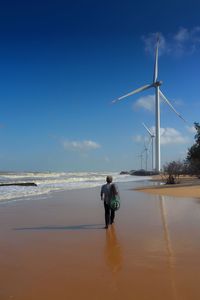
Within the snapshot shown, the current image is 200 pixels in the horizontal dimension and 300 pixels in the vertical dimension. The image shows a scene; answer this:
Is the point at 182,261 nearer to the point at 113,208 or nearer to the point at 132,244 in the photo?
the point at 132,244

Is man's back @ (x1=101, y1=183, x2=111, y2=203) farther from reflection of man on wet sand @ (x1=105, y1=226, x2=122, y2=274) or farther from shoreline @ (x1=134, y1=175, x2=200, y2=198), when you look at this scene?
shoreline @ (x1=134, y1=175, x2=200, y2=198)

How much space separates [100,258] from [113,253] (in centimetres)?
53

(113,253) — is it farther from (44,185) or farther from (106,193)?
(44,185)

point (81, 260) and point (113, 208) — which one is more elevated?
point (113, 208)

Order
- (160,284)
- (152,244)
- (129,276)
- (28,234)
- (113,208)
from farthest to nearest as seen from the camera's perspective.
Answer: (113,208) < (28,234) < (152,244) < (129,276) < (160,284)

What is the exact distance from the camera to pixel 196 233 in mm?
11031

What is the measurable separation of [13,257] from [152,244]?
10.2ft

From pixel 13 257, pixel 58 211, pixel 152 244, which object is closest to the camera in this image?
pixel 13 257

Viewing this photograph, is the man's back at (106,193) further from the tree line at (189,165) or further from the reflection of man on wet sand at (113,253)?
the tree line at (189,165)

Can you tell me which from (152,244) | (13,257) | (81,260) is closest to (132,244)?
(152,244)

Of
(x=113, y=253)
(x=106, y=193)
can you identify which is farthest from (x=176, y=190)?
(x=113, y=253)

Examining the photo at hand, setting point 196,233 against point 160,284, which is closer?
point 160,284

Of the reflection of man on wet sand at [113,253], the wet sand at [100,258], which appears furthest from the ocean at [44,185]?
the reflection of man on wet sand at [113,253]

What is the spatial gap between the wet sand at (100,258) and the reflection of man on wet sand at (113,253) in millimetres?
18
